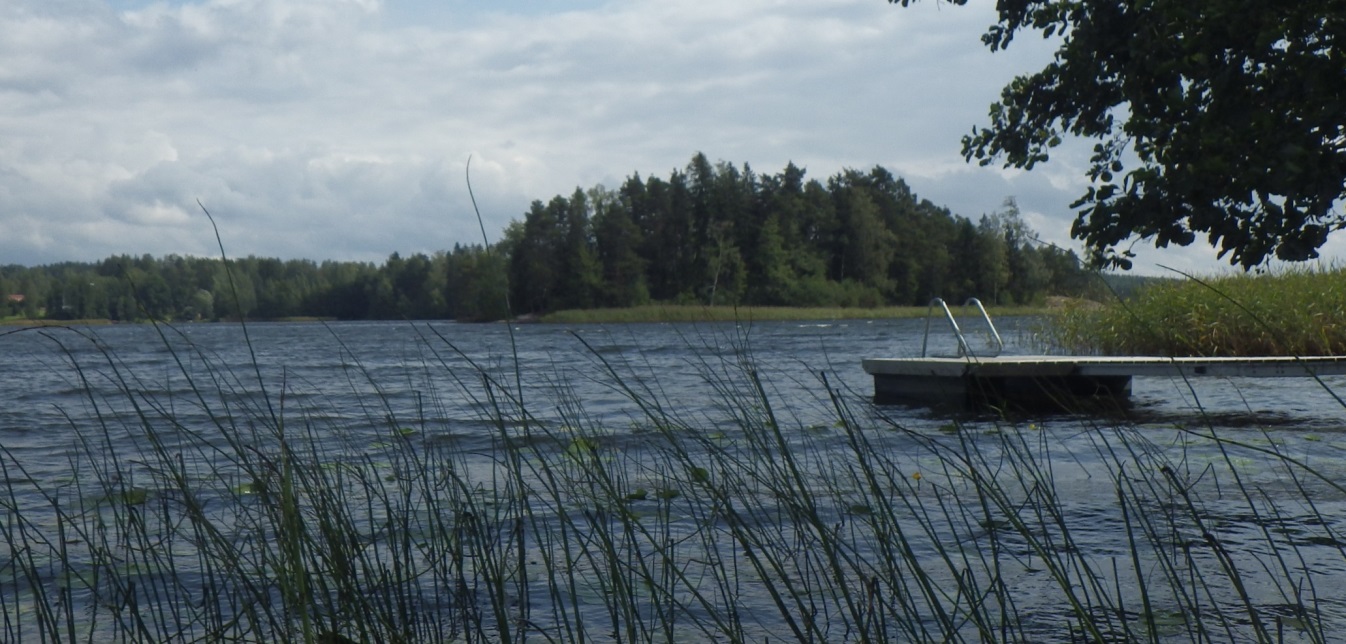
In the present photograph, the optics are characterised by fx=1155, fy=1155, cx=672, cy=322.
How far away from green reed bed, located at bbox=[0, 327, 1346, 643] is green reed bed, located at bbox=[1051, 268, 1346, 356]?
655 centimetres

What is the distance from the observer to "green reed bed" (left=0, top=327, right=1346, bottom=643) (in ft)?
8.90

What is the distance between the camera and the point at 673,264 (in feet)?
31.3

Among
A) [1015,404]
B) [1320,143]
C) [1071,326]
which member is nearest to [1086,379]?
[1015,404]

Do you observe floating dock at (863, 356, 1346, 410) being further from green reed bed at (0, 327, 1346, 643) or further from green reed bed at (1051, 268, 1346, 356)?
green reed bed at (0, 327, 1346, 643)

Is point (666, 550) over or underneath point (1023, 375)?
underneath

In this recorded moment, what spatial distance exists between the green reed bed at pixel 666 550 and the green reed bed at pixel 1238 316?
6.55 m

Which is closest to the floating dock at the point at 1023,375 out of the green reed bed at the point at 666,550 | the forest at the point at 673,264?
the forest at the point at 673,264

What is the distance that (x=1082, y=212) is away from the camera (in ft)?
16.0

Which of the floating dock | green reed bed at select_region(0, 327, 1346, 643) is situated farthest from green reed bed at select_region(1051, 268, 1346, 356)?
green reed bed at select_region(0, 327, 1346, 643)

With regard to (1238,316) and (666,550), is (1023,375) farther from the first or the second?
(666,550)

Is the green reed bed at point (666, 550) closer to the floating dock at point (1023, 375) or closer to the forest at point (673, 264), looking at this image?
the forest at point (673, 264)

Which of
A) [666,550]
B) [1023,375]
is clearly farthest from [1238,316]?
[666,550]

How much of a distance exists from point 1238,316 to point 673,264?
7.63 m

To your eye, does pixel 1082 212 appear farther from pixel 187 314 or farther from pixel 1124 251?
pixel 187 314
